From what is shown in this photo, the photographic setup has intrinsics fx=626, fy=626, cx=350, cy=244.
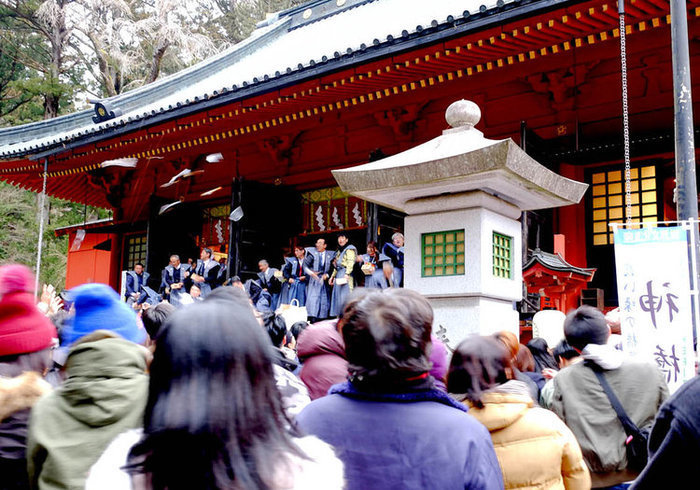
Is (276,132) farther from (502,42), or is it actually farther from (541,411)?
(541,411)

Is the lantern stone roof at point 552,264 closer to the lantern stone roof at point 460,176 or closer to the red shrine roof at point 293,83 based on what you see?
the lantern stone roof at point 460,176

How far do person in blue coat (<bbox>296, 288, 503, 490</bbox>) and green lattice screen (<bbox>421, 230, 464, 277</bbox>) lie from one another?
3.18m

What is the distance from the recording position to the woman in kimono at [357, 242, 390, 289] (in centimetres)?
952

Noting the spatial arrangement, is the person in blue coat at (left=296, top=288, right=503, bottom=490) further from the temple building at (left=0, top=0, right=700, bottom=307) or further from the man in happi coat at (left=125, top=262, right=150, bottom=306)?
the man in happi coat at (left=125, top=262, right=150, bottom=306)

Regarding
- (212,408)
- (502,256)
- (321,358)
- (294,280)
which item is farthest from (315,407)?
(294,280)

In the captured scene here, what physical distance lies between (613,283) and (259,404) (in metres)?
8.48

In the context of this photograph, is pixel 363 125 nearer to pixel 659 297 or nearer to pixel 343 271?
pixel 343 271

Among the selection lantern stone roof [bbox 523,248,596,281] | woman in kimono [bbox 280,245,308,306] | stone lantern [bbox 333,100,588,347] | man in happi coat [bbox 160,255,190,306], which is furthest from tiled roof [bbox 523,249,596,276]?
man in happi coat [bbox 160,255,190,306]

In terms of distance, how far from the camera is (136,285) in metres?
13.1

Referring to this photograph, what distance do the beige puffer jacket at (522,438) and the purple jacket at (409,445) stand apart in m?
0.55

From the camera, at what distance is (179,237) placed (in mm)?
13656

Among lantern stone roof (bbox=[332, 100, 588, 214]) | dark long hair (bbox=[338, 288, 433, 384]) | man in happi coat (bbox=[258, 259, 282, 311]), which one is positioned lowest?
dark long hair (bbox=[338, 288, 433, 384])

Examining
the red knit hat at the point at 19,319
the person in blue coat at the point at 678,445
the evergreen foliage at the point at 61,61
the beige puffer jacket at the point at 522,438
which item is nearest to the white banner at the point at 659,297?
the beige puffer jacket at the point at 522,438

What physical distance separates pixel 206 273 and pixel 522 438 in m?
10.2
